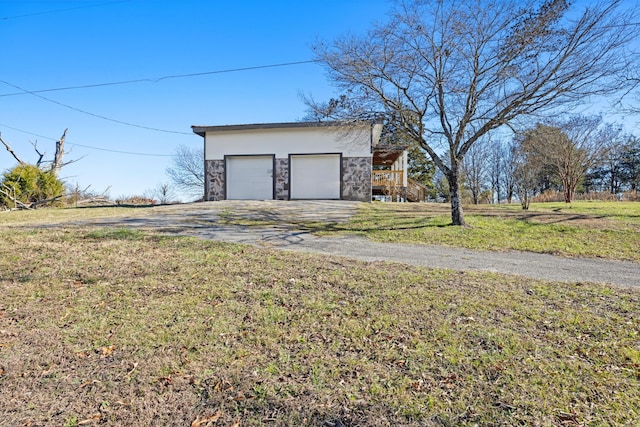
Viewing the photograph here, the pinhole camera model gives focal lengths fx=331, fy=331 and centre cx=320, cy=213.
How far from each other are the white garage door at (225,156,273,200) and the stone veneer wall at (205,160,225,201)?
28 cm

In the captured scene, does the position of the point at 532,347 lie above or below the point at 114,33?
below

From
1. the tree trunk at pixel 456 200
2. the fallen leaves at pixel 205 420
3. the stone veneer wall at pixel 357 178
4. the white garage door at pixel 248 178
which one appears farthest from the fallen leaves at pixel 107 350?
the white garage door at pixel 248 178

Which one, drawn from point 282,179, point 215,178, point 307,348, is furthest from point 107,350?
point 215,178

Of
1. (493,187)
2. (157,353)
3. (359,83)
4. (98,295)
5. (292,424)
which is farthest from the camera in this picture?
(493,187)

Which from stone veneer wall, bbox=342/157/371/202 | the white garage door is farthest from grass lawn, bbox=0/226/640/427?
the white garage door

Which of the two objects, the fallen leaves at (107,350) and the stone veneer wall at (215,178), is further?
the stone veneer wall at (215,178)

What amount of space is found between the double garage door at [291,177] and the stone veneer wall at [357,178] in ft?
1.04

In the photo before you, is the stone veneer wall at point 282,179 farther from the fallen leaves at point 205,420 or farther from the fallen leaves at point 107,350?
the fallen leaves at point 205,420

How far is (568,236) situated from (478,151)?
17.6 meters

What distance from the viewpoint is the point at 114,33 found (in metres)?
11.4

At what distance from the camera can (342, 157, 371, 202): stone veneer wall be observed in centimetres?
1457

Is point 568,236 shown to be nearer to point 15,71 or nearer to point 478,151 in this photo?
point 478,151

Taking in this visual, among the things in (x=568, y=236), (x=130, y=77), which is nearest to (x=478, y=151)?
(x=568, y=236)

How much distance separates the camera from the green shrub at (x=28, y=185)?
1362cm
